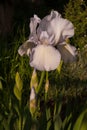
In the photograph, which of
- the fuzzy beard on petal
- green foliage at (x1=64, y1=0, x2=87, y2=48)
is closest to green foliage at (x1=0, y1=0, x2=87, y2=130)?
green foliage at (x1=64, y1=0, x2=87, y2=48)

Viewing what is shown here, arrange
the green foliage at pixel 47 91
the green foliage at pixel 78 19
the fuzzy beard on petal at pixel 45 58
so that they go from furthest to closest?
the green foliage at pixel 78 19 < the green foliage at pixel 47 91 < the fuzzy beard on petal at pixel 45 58

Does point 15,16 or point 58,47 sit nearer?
point 58,47

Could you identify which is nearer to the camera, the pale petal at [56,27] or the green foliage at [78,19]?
the pale petal at [56,27]

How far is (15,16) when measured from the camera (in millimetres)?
7410

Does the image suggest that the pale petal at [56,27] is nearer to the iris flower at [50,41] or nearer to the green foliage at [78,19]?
the iris flower at [50,41]

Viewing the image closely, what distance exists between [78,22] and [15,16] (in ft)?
5.89

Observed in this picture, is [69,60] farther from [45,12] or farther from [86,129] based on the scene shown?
[45,12]

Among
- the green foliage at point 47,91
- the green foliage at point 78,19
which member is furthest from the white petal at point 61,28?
the green foliage at point 78,19

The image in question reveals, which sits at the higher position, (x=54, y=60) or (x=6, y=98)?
(x=54, y=60)

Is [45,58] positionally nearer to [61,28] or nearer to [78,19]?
[61,28]

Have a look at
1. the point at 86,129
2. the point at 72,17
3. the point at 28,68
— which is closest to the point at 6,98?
the point at 86,129

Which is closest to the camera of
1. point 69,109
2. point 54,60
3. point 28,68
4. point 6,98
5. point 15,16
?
point 54,60

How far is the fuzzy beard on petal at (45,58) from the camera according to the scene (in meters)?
1.94

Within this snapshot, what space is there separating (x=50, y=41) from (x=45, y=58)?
0.31 ft
